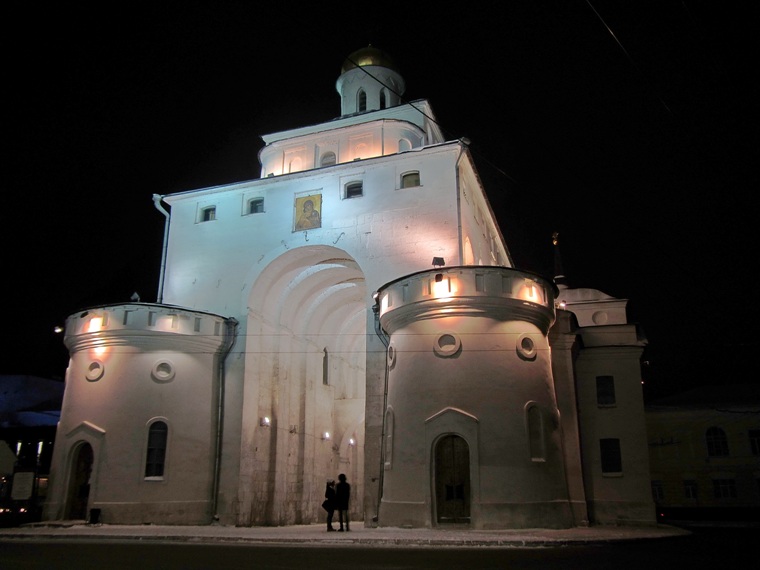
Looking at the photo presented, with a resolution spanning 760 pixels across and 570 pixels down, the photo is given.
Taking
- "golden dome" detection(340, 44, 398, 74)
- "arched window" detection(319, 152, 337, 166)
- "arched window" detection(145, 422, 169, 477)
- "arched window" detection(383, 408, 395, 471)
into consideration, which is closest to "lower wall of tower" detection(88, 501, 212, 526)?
"arched window" detection(145, 422, 169, 477)

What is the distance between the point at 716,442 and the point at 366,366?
2689cm

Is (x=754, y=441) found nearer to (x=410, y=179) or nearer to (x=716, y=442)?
(x=716, y=442)

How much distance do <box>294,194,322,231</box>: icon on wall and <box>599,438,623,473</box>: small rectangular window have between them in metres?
12.9

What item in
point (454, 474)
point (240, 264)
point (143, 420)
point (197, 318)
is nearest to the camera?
point (454, 474)

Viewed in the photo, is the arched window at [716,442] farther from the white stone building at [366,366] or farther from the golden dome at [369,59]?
the golden dome at [369,59]

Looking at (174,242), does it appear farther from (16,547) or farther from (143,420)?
(16,547)

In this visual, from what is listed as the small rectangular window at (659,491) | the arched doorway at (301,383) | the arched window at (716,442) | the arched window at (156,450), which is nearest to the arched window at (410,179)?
the arched doorway at (301,383)

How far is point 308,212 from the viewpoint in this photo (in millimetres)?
24594

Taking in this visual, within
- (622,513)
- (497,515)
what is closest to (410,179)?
(497,515)

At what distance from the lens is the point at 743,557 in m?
10.9

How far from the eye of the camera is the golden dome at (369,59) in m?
31.9

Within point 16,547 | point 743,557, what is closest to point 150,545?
point 16,547

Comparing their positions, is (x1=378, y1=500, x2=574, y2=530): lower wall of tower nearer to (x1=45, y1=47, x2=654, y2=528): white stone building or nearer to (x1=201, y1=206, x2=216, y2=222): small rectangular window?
(x1=45, y1=47, x2=654, y2=528): white stone building

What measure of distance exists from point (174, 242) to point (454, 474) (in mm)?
15247
